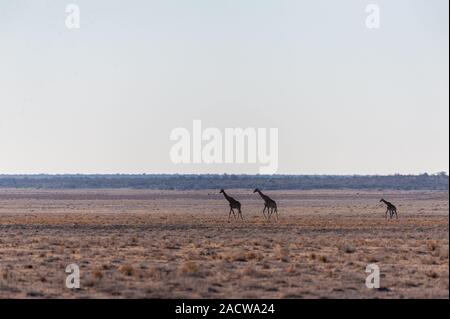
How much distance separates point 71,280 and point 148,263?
478 centimetres

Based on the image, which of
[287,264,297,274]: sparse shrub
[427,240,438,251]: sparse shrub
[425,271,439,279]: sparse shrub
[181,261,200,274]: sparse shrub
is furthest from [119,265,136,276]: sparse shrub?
[427,240,438,251]: sparse shrub

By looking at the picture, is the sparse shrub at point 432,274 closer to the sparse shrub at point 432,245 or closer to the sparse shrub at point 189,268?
the sparse shrub at point 189,268

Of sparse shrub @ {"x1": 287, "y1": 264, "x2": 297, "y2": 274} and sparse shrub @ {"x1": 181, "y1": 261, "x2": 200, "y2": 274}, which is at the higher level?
sparse shrub @ {"x1": 181, "y1": 261, "x2": 200, "y2": 274}

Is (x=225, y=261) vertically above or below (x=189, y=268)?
below

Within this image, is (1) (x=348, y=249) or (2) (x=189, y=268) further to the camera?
(1) (x=348, y=249)

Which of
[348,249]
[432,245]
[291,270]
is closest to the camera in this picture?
[291,270]

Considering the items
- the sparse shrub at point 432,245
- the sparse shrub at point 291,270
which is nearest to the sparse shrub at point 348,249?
the sparse shrub at point 432,245

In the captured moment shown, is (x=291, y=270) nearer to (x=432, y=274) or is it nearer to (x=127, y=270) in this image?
(x=432, y=274)

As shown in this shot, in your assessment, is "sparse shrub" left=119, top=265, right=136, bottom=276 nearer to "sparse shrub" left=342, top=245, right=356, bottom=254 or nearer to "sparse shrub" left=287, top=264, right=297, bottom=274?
A: "sparse shrub" left=287, top=264, right=297, bottom=274

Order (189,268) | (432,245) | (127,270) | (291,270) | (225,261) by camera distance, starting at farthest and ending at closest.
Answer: (432,245) < (225,261) < (291,270) < (189,268) < (127,270)

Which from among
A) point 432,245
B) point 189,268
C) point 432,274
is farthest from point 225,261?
point 432,245
